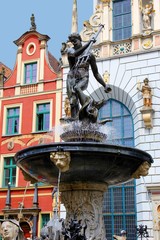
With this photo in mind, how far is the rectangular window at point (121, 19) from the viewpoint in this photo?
23203mm

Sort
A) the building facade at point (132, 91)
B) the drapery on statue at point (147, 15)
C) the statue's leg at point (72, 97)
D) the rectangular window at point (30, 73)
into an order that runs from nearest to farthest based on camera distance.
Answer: the statue's leg at point (72, 97), the building facade at point (132, 91), the drapery on statue at point (147, 15), the rectangular window at point (30, 73)

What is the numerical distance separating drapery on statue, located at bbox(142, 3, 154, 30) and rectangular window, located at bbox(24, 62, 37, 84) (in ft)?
24.5

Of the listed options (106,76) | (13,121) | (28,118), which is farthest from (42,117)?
(106,76)

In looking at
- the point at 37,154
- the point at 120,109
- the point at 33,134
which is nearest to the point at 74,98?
the point at 37,154

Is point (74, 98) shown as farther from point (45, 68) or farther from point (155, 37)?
point (45, 68)

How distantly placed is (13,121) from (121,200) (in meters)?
8.59

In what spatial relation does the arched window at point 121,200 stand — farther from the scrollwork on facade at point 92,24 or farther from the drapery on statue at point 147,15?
the scrollwork on facade at point 92,24

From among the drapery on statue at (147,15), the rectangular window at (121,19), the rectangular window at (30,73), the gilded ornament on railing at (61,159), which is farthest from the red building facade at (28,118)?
the gilded ornament on railing at (61,159)

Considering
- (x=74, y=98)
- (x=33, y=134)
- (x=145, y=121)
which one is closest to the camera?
(x=74, y=98)

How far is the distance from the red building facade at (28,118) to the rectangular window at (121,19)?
4.26m

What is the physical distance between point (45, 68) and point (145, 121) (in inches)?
314

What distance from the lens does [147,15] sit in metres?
22.4

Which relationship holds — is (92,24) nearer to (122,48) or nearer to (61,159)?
(122,48)

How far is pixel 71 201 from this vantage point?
8.62 m
